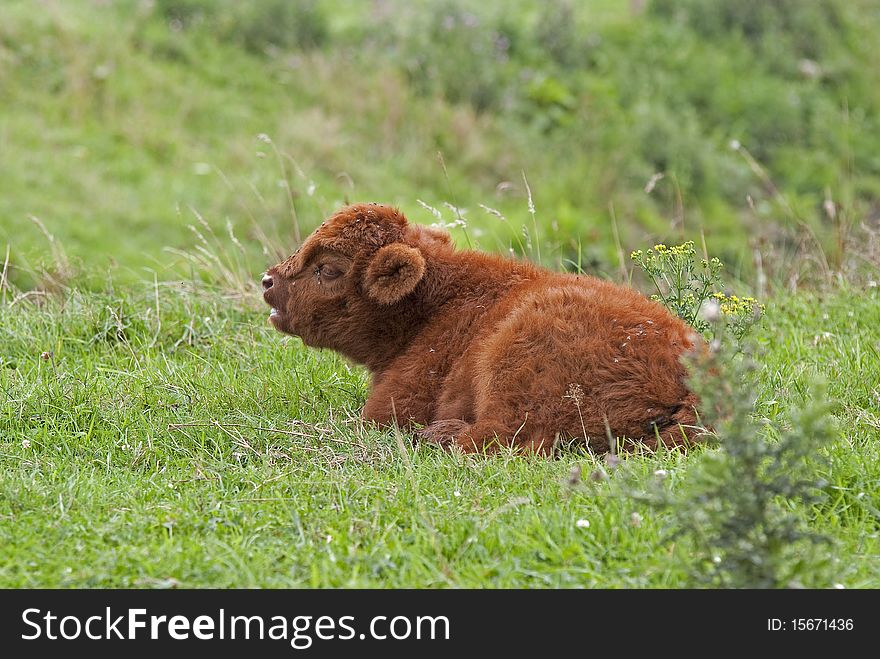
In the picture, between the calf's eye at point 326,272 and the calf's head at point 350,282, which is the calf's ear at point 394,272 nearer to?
the calf's head at point 350,282

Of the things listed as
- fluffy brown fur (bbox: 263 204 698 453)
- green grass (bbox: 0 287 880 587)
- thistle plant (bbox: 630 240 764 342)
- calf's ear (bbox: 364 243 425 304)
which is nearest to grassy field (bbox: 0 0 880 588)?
green grass (bbox: 0 287 880 587)

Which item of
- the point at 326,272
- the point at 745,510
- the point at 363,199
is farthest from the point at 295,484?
the point at 363,199

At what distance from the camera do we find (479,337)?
5531 millimetres

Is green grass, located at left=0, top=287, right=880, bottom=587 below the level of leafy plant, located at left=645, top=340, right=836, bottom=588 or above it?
below

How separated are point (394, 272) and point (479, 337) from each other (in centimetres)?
54

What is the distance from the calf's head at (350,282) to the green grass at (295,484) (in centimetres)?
45

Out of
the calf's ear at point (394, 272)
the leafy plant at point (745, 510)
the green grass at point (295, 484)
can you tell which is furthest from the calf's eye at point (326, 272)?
the leafy plant at point (745, 510)

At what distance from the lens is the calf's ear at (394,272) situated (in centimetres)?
558

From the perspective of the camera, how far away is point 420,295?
5820 millimetres

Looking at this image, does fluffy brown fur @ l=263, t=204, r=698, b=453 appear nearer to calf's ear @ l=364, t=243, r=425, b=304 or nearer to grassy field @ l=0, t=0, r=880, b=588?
calf's ear @ l=364, t=243, r=425, b=304

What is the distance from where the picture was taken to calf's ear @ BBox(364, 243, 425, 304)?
5.58 m

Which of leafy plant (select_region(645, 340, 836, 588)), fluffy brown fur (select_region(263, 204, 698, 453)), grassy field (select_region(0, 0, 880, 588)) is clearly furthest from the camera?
fluffy brown fur (select_region(263, 204, 698, 453))
